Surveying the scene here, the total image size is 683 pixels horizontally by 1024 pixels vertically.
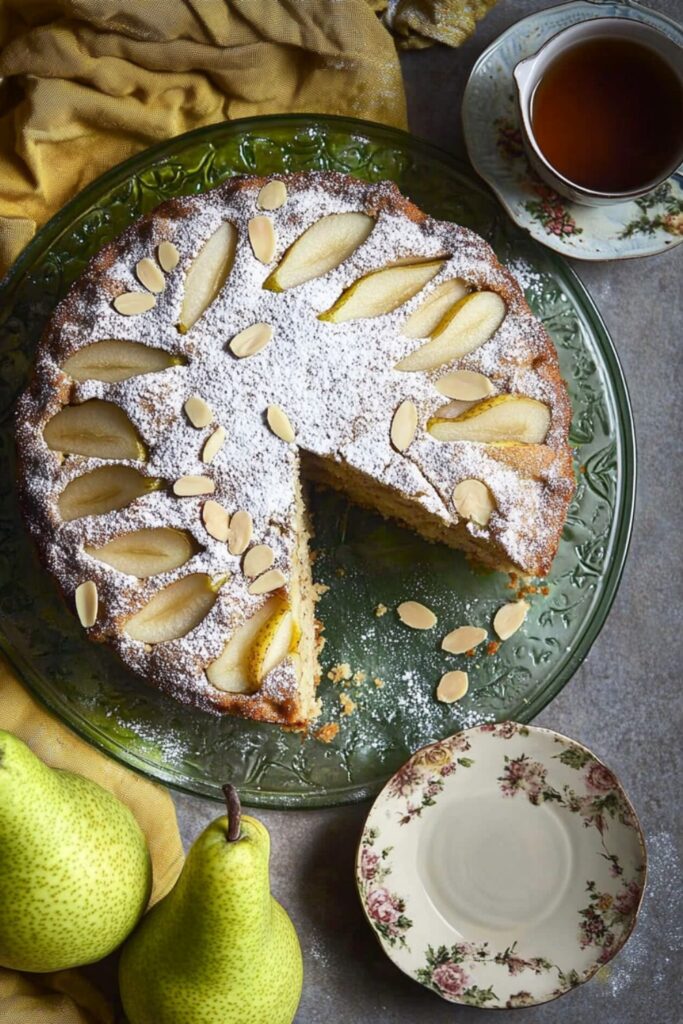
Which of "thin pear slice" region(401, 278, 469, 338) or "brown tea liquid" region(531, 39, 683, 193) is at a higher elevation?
"brown tea liquid" region(531, 39, 683, 193)

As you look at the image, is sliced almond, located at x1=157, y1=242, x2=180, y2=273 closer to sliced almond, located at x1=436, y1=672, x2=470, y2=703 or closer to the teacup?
the teacup

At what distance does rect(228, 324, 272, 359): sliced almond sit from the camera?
8.82 feet

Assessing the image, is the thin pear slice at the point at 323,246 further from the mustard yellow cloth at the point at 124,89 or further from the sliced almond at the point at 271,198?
the mustard yellow cloth at the point at 124,89

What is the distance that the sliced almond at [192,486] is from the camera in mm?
2652

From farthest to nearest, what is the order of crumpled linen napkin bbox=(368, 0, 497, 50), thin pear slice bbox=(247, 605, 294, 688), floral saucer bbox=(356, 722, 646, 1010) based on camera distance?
1. crumpled linen napkin bbox=(368, 0, 497, 50)
2. floral saucer bbox=(356, 722, 646, 1010)
3. thin pear slice bbox=(247, 605, 294, 688)

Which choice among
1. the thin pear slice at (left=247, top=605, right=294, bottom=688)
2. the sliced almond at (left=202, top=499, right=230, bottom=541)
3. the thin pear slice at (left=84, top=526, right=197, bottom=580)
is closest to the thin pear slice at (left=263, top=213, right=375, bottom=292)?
the sliced almond at (left=202, top=499, right=230, bottom=541)

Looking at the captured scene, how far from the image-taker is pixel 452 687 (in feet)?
9.46

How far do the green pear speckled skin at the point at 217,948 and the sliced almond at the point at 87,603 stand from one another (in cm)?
59

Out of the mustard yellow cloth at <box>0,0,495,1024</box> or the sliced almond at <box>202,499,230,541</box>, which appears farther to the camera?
the mustard yellow cloth at <box>0,0,495,1024</box>

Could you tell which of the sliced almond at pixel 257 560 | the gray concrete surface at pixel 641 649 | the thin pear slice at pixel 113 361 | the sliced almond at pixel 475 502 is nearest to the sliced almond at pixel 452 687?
the gray concrete surface at pixel 641 649

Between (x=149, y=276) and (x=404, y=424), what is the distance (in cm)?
73

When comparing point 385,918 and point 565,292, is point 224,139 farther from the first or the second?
point 385,918

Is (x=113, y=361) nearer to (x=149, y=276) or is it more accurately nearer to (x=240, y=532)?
(x=149, y=276)

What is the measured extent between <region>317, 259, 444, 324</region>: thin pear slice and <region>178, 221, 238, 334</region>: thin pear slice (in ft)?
0.90
